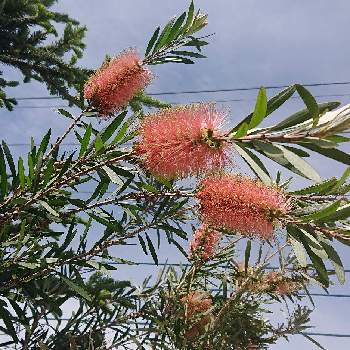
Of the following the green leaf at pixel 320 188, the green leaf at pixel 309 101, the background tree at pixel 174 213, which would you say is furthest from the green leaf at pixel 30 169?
the green leaf at pixel 309 101

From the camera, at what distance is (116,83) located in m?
2.48

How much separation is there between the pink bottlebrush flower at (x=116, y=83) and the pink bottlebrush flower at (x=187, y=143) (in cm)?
72

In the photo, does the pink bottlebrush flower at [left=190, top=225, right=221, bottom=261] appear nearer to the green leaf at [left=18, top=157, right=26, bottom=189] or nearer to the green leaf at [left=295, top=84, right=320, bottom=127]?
the green leaf at [left=18, top=157, right=26, bottom=189]

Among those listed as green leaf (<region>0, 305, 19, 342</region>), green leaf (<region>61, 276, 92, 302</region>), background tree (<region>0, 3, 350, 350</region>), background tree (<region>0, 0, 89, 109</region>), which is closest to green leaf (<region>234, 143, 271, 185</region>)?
background tree (<region>0, 3, 350, 350</region>)

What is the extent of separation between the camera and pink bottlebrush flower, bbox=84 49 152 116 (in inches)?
97.6

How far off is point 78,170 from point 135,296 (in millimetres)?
1421

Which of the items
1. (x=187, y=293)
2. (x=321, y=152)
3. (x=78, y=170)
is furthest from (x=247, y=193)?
(x=187, y=293)

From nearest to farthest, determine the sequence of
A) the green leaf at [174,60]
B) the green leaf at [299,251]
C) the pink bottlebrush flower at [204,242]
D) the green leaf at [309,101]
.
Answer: the green leaf at [309,101], the green leaf at [299,251], the green leaf at [174,60], the pink bottlebrush flower at [204,242]

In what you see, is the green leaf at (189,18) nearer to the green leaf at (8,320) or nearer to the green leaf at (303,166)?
the green leaf at (303,166)

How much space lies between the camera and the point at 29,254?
269 cm

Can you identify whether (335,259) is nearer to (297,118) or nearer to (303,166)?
(303,166)

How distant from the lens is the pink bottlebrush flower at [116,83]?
2479mm

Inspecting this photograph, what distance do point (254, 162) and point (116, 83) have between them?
102 cm

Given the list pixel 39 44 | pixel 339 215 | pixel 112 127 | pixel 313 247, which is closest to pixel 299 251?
pixel 313 247
